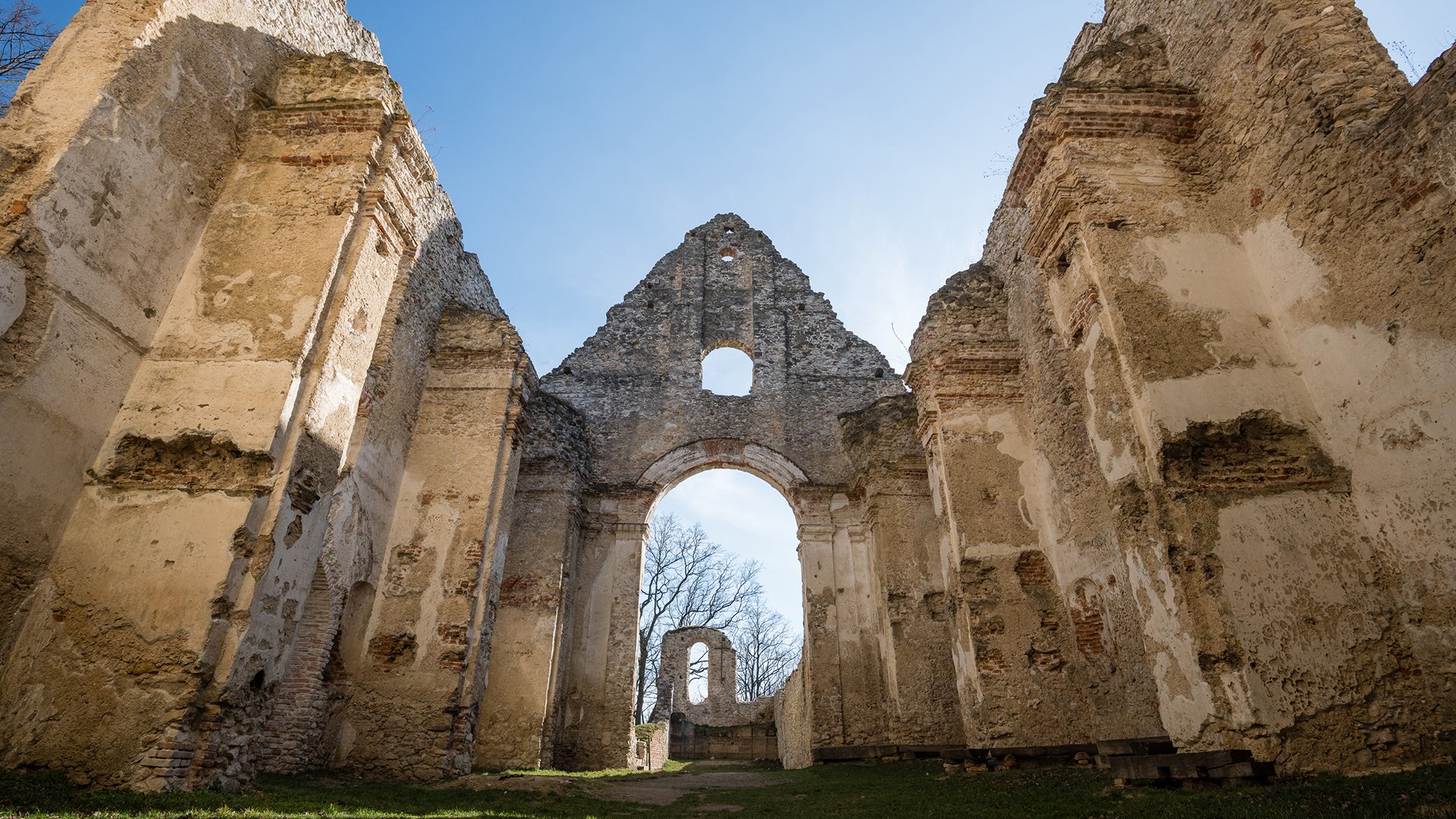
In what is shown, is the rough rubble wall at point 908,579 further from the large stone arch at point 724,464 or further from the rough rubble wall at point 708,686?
the rough rubble wall at point 708,686

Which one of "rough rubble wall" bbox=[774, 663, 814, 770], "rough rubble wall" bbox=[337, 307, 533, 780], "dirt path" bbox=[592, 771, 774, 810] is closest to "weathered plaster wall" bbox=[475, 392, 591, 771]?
"rough rubble wall" bbox=[337, 307, 533, 780]

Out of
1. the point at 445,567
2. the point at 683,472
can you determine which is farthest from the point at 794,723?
the point at 445,567

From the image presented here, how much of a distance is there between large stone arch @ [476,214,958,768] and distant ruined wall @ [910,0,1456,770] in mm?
6385

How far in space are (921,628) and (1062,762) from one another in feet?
11.3

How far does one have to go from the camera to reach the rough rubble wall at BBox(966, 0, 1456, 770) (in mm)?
3852

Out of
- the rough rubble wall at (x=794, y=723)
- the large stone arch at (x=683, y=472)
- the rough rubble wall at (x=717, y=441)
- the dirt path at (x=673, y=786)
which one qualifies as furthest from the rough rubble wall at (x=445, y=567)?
the rough rubble wall at (x=794, y=723)

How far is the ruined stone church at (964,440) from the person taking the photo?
12.9ft

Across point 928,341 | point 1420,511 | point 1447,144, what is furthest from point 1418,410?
point 928,341

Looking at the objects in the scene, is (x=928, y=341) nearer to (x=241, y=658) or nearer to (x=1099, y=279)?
(x=1099, y=279)

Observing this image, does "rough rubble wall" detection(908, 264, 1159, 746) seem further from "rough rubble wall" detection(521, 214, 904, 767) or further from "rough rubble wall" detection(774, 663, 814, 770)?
"rough rubble wall" detection(774, 663, 814, 770)

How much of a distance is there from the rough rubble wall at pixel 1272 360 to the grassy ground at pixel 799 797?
525 mm

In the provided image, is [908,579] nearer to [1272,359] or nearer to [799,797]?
[799,797]

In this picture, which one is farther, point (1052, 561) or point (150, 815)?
point (1052, 561)

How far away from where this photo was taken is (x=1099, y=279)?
5.03m
